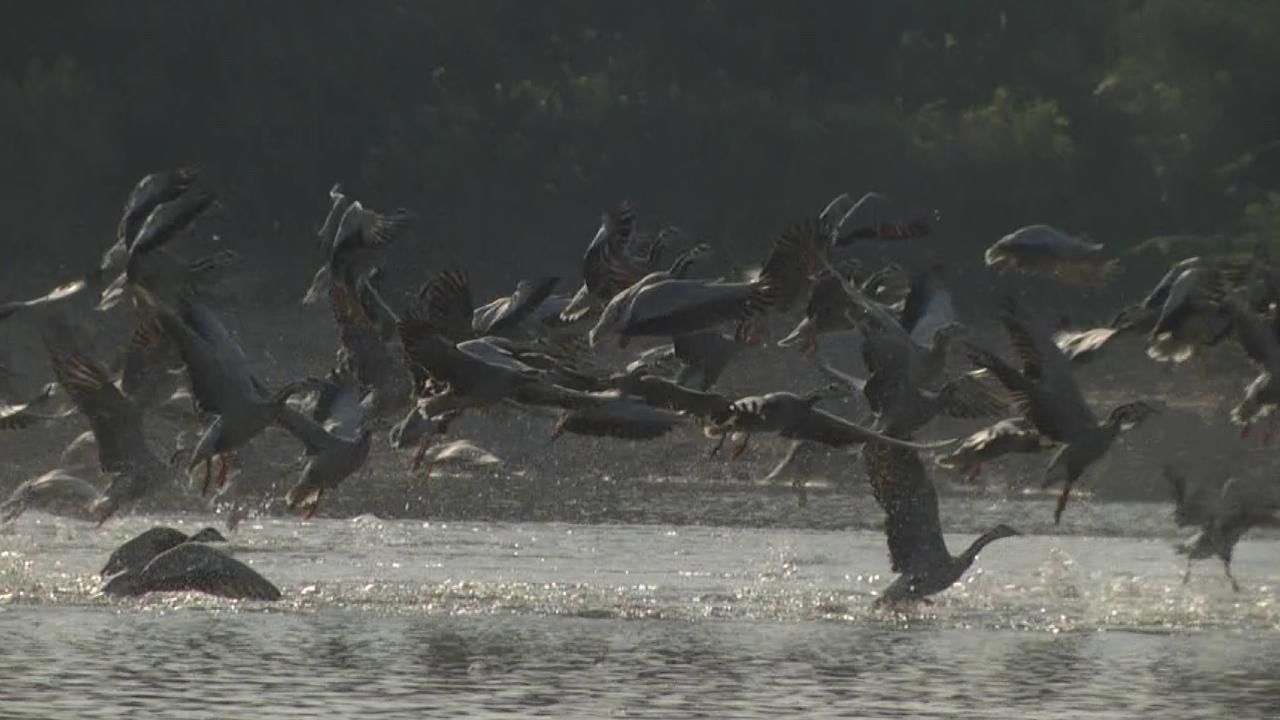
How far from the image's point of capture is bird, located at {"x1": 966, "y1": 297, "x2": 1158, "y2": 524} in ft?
66.9

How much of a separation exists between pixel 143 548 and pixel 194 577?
4.19 ft

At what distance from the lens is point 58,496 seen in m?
28.8

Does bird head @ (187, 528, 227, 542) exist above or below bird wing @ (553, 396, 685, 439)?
below

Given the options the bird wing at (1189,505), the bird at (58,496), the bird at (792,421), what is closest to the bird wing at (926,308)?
the bird at (792,421)

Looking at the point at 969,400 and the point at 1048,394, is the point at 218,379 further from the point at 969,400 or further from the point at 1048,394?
the point at 1048,394

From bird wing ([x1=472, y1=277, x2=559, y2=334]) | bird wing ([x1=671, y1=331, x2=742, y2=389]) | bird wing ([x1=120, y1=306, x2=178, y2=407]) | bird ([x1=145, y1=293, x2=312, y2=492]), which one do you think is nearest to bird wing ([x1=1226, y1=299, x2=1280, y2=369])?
bird wing ([x1=671, y1=331, x2=742, y2=389])

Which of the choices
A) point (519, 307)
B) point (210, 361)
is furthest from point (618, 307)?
point (210, 361)

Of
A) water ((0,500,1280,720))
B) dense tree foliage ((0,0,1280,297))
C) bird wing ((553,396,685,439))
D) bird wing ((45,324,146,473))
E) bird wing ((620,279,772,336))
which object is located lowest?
water ((0,500,1280,720))

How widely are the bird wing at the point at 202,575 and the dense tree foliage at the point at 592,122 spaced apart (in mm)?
29453

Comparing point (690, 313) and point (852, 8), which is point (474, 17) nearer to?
point (852, 8)

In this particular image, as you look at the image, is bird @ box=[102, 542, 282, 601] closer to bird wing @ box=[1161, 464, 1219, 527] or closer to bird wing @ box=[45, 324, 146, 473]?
bird wing @ box=[45, 324, 146, 473]

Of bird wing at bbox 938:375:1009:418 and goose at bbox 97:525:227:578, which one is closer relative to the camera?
bird wing at bbox 938:375:1009:418

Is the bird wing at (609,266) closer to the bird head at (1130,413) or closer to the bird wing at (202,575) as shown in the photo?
the bird head at (1130,413)

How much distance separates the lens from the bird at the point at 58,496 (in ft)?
94.2
